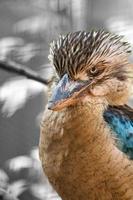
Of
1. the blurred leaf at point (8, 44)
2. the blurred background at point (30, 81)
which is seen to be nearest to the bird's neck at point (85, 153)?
the blurred background at point (30, 81)

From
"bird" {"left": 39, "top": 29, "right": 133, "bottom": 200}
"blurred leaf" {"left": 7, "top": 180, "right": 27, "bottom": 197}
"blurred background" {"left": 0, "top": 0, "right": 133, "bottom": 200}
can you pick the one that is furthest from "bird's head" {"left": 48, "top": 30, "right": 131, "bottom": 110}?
"blurred leaf" {"left": 7, "top": 180, "right": 27, "bottom": 197}

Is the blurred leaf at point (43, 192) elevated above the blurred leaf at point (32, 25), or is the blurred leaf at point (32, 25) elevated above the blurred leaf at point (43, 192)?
the blurred leaf at point (32, 25)

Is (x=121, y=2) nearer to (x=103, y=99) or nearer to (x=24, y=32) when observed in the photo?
(x=24, y=32)

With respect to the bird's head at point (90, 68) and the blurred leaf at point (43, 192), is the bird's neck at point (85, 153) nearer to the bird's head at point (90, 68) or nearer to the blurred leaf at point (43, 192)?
the bird's head at point (90, 68)

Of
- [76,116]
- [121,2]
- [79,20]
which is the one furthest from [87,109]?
[121,2]

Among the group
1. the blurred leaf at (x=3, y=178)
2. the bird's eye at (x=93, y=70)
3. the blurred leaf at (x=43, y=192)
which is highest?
the blurred leaf at (x=3, y=178)

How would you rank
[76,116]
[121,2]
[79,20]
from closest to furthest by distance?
[76,116] < [79,20] < [121,2]

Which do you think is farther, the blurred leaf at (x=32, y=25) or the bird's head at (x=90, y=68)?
the blurred leaf at (x=32, y=25)
